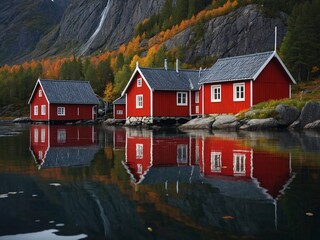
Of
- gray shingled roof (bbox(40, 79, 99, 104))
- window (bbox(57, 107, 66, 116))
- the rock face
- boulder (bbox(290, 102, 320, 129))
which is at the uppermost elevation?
the rock face

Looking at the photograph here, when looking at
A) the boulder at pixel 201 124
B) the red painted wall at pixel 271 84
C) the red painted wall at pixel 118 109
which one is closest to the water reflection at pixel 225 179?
the boulder at pixel 201 124

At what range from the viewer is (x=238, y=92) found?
129 ft

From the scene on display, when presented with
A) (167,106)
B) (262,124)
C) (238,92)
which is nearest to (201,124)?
(238,92)

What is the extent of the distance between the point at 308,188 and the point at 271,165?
317 cm

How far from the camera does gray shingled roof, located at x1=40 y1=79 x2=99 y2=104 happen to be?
6156 cm

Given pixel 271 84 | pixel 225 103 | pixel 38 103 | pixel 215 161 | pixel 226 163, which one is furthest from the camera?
pixel 38 103

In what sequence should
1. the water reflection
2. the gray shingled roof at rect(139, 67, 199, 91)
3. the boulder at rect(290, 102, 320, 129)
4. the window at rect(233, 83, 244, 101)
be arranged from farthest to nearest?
1. the gray shingled roof at rect(139, 67, 199, 91)
2. the window at rect(233, 83, 244, 101)
3. the boulder at rect(290, 102, 320, 129)
4. the water reflection

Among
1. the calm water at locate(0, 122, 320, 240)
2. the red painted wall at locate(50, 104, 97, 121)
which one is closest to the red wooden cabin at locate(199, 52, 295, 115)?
the calm water at locate(0, 122, 320, 240)

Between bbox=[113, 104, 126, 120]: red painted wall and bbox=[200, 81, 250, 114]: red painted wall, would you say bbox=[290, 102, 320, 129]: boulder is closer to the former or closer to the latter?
bbox=[200, 81, 250, 114]: red painted wall

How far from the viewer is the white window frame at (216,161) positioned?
1142cm

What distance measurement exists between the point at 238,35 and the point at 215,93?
60.4 m

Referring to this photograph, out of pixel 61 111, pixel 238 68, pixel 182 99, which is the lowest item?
pixel 61 111

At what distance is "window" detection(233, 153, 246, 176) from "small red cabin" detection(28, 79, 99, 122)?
161ft

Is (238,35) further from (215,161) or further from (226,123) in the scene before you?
(215,161)
